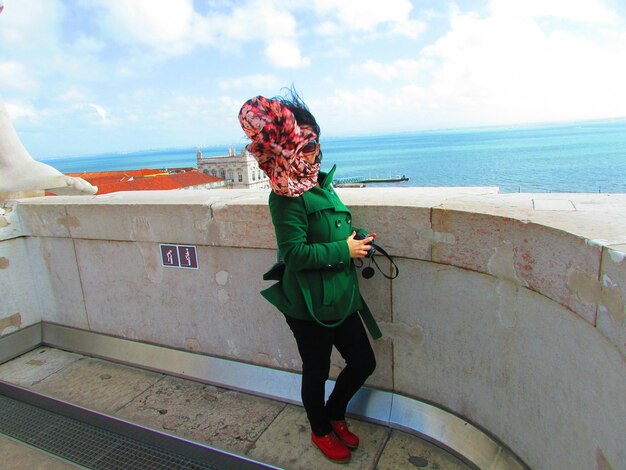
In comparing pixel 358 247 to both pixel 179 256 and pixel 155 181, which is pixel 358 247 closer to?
pixel 179 256

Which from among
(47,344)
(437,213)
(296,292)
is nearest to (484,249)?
(437,213)

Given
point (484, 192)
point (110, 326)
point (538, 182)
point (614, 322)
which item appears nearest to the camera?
point (614, 322)

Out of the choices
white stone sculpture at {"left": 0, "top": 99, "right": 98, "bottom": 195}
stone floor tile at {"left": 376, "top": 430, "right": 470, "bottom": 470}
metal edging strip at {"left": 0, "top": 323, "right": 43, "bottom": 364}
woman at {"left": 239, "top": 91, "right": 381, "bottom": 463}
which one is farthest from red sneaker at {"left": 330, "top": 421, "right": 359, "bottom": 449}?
white stone sculpture at {"left": 0, "top": 99, "right": 98, "bottom": 195}

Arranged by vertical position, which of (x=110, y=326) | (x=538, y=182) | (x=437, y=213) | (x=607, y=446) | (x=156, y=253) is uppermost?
(x=437, y=213)

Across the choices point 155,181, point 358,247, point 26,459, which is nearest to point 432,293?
point 358,247

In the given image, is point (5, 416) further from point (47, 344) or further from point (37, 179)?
point (37, 179)

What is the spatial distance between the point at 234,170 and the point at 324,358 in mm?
87775

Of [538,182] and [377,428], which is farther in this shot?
[538,182]

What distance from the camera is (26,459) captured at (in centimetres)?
272

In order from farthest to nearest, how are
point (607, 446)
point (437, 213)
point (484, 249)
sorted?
1. point (437, 213)
2. point (484, 249)
3. point (607, 446)

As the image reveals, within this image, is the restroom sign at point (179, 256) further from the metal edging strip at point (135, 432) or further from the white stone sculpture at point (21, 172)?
the white stone sculpture at point (21, 172)

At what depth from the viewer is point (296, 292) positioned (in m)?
2.25

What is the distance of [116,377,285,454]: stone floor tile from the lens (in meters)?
2.79

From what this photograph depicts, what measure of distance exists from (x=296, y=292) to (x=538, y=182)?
65.2 m
